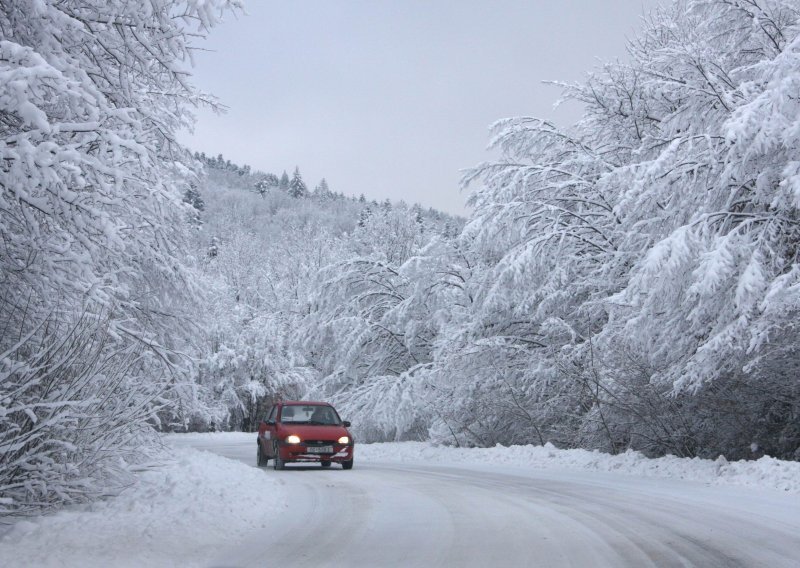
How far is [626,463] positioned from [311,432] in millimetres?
6895

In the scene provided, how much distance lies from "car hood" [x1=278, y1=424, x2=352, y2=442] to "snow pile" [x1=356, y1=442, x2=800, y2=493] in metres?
4.17

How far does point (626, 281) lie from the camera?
67.5 ft

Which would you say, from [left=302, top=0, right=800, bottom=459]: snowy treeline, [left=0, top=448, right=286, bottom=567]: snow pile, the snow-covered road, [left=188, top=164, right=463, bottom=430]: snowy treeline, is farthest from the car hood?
[left=0, top=448, right=286, bottom=567]: snow pile

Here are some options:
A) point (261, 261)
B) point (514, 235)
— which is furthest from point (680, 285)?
point (261, 261)

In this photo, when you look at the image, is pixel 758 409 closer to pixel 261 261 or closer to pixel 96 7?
pixel 96 7

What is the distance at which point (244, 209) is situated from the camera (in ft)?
513

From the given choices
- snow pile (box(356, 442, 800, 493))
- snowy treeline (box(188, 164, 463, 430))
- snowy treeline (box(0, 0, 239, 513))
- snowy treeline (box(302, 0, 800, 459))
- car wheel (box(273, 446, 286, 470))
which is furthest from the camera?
snowy treeline (box(188, 164, 463, 430))

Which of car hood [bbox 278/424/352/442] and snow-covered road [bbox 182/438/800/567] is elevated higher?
car hood [bbox 278/424/352/442]

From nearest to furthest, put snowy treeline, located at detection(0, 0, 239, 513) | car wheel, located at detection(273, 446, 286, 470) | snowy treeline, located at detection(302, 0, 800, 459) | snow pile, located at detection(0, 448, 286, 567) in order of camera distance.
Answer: snowy treeline, located at detection(0, 0, 239, 513) < snow pile, located at detection(0, 448, 286, 567) < snowy treeline, located at detection(302, 0, 800, 459) < car wheel, located at detection(273, 446, 286, 470)

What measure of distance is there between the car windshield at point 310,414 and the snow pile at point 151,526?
759cm

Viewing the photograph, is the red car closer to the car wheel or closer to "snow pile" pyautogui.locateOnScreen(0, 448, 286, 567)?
the car wheel

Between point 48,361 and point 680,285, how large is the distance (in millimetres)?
10245

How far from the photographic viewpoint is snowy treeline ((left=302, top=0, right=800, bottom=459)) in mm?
13617

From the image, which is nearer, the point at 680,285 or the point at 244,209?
the point at 680,285
